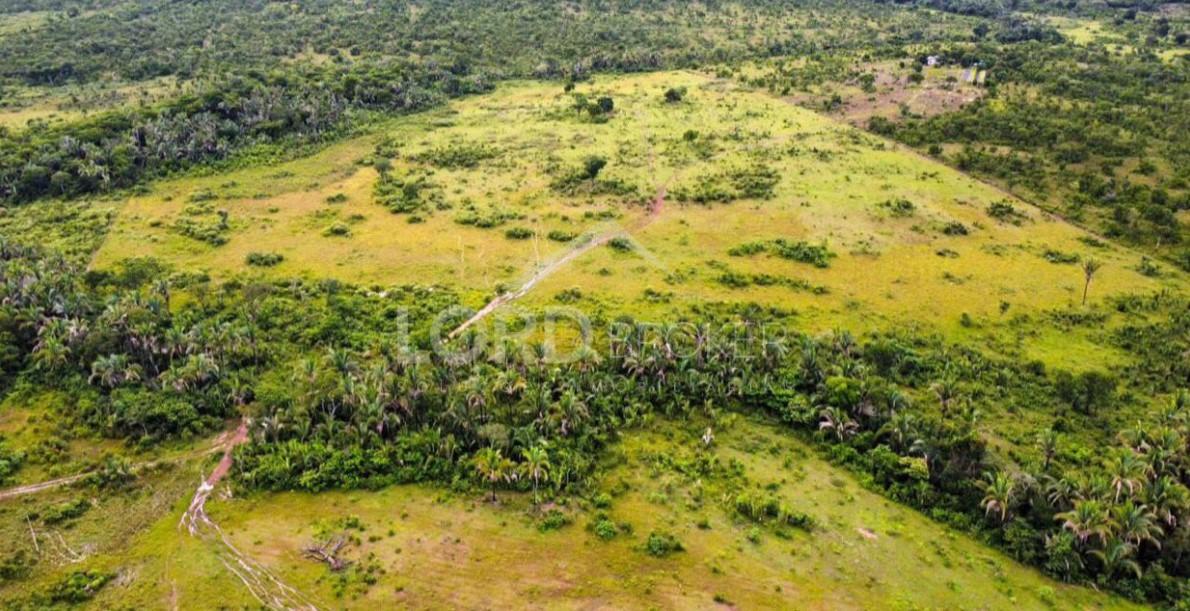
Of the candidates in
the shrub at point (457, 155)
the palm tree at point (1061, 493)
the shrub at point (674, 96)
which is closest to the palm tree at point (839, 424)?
the palm tree at point (1061, 493)

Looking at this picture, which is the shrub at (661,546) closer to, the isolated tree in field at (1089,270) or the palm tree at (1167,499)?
the palm tree at (1167,499)

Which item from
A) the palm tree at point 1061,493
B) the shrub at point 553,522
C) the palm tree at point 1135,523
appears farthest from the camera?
the shrub at point 553,522

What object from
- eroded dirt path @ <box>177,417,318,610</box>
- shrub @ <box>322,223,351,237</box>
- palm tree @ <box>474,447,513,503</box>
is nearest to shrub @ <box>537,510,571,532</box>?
palm tree @ <box>474,447,513,503</box>

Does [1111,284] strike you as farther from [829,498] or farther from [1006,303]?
[829,498]

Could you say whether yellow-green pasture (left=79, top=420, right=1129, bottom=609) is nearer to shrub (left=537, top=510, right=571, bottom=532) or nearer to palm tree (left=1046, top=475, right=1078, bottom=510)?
shrub (left=537, top=510, right=571, bottom=532)

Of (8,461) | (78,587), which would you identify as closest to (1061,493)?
(78,587)

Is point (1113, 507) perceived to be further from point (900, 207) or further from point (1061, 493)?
point (900, 207)

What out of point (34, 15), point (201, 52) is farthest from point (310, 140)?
point (34, 15)
